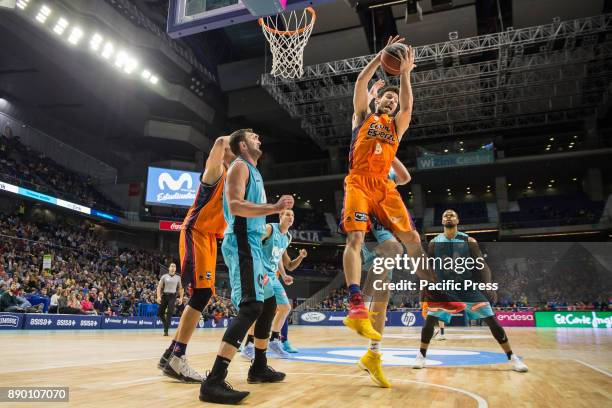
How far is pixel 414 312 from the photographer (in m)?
22.8

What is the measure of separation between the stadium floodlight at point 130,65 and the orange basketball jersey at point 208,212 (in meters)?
20.0

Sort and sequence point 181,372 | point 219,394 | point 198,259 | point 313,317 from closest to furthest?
point 219,394
point 181,372
point 198,259
point 313,317

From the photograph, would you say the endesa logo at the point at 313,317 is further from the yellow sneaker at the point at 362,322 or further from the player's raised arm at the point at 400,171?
the yellow sneaker at the point at 362,322

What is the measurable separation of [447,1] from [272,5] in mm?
4597

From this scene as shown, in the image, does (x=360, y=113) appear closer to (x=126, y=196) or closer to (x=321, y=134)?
(x=321, y=134)

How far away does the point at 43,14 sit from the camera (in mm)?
17609

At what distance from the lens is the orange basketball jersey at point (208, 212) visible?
4.31m

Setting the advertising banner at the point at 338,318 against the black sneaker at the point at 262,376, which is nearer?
the black sneaker at the point at 262,376

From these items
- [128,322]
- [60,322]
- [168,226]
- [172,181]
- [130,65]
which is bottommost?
[128,322]

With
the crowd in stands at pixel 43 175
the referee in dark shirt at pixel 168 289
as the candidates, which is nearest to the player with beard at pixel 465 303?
the referee in dark shirt at pixel 168 289

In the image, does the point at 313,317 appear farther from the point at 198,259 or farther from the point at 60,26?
the point at 198,259

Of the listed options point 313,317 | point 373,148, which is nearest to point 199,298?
point 373,148

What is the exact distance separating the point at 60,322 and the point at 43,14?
12.1 meters

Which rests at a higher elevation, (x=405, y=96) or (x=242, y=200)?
(x=405, y=96)
